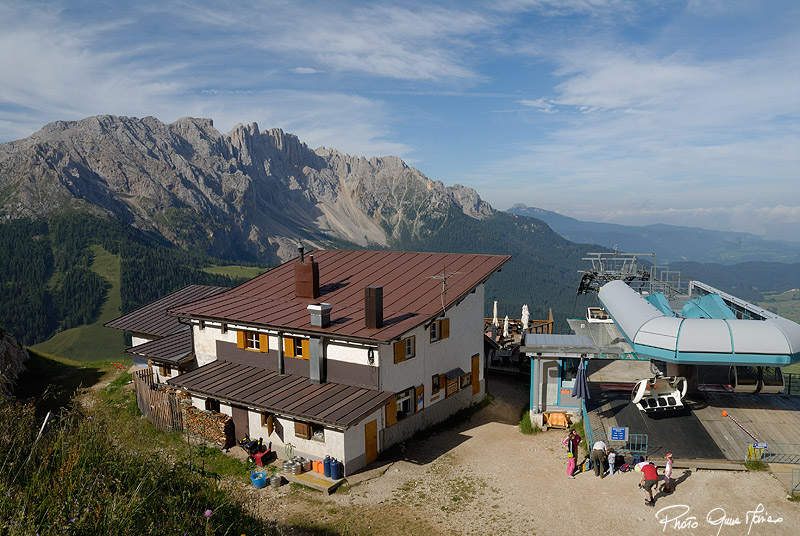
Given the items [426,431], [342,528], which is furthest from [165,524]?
[426,431]

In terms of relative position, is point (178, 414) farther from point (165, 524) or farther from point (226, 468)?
point (165, 524)

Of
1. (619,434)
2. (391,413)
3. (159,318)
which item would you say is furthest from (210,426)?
(619,434)

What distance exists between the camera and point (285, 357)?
85.8 feet

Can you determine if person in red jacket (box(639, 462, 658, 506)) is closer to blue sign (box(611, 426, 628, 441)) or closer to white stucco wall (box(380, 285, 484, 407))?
blue sign (box(611, 426, 628, 441))

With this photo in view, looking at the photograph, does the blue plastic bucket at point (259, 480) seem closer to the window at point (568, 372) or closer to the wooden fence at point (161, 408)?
the wooden fence at point (161, 408)

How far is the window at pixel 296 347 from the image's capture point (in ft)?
83.5

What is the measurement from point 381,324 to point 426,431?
679cm

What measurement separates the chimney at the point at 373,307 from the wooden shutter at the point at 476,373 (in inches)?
367

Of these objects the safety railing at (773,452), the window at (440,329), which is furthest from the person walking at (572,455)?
the window at (440,329)

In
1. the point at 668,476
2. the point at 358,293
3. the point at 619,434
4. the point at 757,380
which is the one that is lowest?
the point at 668,476

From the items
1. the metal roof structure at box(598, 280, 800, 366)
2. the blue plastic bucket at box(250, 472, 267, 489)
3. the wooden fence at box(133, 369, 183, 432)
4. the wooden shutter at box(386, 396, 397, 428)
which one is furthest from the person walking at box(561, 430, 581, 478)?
the wooden fence at box(133, 369, 183, 432)

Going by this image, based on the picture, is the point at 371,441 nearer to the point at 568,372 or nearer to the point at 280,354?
the point at 280,354

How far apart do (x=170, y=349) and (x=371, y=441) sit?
16.3 meters

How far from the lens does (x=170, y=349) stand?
32219mm
